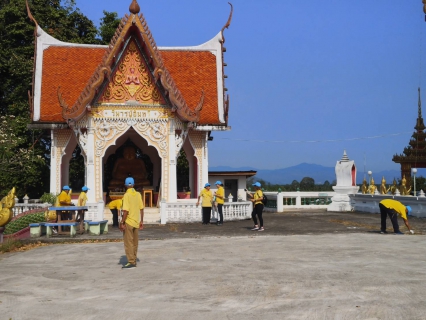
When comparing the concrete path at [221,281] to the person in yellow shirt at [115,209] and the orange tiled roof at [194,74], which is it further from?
the orange tiled roof at [194,74]

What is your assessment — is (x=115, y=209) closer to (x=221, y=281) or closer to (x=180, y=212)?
(x=180, y=212)

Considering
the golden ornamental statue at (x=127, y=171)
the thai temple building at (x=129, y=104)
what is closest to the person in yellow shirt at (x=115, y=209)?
the thai temple building at (x=129, y=104)

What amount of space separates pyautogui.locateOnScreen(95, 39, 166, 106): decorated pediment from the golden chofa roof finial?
1026 mm

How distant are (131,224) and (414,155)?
3658 cm

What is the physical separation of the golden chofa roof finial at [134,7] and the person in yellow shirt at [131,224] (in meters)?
12.9

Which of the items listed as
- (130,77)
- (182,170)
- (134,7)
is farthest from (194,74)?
(182,170)

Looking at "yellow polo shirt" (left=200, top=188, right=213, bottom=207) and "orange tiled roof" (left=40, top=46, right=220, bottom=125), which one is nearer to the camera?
"yellow polo shirt" (left=200, top=188, right=213, bottom=207)

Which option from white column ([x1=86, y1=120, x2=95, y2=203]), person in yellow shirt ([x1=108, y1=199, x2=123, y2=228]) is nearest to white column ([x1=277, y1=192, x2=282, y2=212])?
white column ([x1=86, y1=120, x2=95, y2=203])

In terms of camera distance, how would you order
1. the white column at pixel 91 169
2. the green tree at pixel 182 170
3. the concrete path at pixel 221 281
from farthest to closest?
the green tree at pixel 182 170, the white column at pixel 91 169, the concrete path at pixel 221 281

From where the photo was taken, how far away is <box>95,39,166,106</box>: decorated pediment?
940 inches

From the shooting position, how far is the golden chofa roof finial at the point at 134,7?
23625mm

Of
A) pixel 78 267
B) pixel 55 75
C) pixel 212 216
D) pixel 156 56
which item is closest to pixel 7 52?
pixel 55 75

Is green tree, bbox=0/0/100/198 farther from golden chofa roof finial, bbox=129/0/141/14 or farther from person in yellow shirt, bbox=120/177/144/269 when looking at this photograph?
person in yellow shirt, bbox=120/177/144/269

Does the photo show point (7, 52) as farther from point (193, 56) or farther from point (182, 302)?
point (182, 302)
